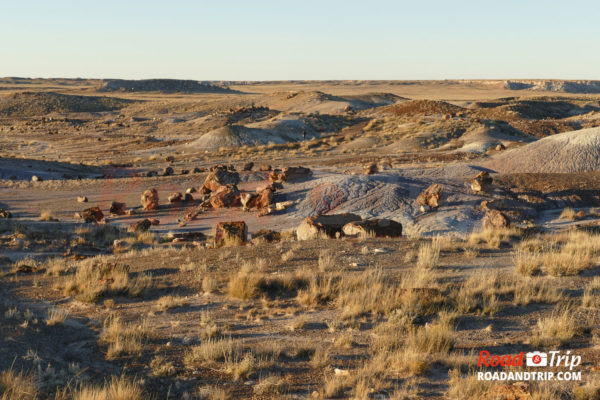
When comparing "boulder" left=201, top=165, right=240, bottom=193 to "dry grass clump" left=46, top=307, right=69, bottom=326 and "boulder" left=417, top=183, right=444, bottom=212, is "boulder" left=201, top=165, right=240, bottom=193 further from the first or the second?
"dry grass clump" left=46, top=307, right=69, bottom=326

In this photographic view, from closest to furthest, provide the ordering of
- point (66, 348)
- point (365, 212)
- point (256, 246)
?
point (66, 348) < point (256, 246) < point (365, 212)

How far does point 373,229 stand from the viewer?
13.8m

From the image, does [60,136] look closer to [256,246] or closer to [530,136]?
[530,136]

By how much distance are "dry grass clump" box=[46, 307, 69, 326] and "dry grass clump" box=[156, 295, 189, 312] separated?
1.45 meters

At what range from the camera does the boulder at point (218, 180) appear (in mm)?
25984

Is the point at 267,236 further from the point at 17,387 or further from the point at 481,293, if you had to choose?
the point at 17,387

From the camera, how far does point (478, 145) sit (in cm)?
3950

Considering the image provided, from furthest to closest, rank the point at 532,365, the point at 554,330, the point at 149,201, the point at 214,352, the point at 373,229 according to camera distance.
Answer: the point at 149,201 → the point at 373,229 → the point at 554,330 → the point at 214,352 → the point at 532,365

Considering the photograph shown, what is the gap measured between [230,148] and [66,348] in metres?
43.1

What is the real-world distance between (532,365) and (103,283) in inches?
290

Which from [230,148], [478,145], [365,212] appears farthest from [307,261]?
[230,148]

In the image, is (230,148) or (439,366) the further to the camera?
(230,148)

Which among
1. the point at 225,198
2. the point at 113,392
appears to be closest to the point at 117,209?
the point at 225,198

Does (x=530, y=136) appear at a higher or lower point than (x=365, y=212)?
higher
